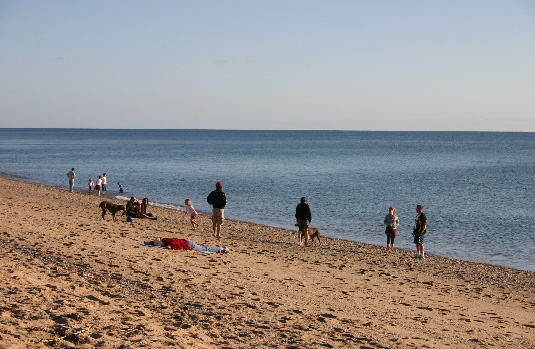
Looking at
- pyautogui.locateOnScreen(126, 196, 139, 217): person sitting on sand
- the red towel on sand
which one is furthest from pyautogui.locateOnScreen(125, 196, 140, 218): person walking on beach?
the red towel on sand

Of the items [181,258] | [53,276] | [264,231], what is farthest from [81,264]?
[264,231]

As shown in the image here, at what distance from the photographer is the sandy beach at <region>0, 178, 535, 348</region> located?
7.88 m

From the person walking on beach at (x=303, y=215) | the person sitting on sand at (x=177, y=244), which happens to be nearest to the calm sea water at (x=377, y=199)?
the person walking on beach at (x=303, y=215)

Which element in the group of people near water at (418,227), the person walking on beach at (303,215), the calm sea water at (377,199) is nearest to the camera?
the group of people near water at (418,227)

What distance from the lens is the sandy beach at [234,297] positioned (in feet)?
25.8

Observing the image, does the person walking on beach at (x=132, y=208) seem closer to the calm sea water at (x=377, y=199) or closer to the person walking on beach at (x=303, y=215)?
the person walking on beach at (x=303, y=215)

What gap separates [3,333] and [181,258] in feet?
20.5

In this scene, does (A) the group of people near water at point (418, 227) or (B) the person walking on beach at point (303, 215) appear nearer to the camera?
(A) the group of people near water at point (418, 227)

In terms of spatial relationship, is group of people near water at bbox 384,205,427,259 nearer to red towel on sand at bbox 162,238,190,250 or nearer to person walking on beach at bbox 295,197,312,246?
person walking on beach at bbox 295,197,312,246

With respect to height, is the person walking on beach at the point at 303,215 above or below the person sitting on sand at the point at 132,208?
above

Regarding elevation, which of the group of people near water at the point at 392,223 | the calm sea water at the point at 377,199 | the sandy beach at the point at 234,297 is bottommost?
the calm sea water at the point at 377,199

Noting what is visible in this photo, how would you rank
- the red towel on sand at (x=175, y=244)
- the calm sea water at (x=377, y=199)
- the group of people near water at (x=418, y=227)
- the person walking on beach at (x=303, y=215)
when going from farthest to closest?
the calm sea water at (x=377, y=199), the person walking on beach at (x=303, y=215), the group of people near water at (x=418, y=227), the red towel on sand at (x=175, y=244)

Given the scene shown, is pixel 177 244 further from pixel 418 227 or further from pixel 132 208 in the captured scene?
pixel 418 227

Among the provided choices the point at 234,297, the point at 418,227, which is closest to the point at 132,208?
the point at 418,227
